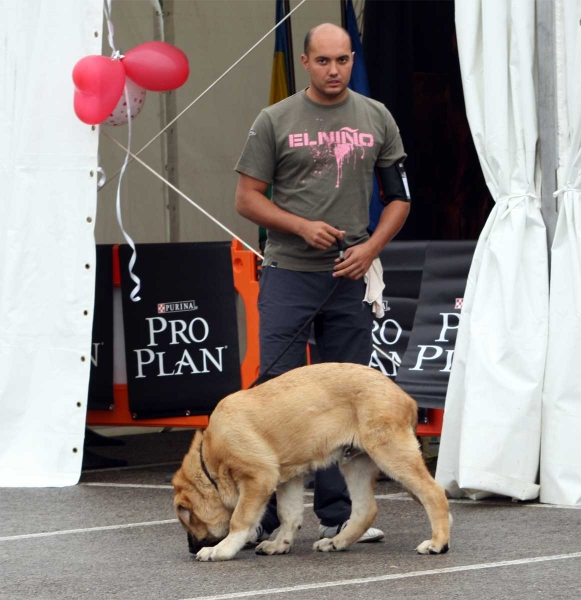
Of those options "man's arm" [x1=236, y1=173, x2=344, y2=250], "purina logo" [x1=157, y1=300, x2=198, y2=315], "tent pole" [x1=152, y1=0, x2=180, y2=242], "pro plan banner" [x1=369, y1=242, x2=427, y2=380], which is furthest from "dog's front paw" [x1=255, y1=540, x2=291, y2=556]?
"tent pole" [x1=152, y1=0, x2=180, y2=242]

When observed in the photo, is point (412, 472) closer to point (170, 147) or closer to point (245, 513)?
point (245, 513)

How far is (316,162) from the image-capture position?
17.3ft

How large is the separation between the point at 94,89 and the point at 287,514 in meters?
3.00

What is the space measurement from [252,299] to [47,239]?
128cm

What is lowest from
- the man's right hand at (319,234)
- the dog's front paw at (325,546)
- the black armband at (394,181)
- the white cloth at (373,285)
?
the dog's front paw at (325,546)

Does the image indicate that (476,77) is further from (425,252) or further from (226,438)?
(226,438)

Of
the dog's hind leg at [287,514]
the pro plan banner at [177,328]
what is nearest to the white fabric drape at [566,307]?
the dog's hind leg at [287,514]

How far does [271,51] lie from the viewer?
9.75 m

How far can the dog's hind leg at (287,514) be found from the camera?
16.5 feet

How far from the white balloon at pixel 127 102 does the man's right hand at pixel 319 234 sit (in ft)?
8.28

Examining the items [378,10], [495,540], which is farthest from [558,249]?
[378,10]

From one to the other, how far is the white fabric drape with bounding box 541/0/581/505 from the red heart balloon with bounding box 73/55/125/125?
2533mm

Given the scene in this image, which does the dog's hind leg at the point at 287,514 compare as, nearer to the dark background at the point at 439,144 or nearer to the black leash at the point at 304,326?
the black leash at the point at 304,326

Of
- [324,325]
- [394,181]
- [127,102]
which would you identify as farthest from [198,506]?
[127,102]
